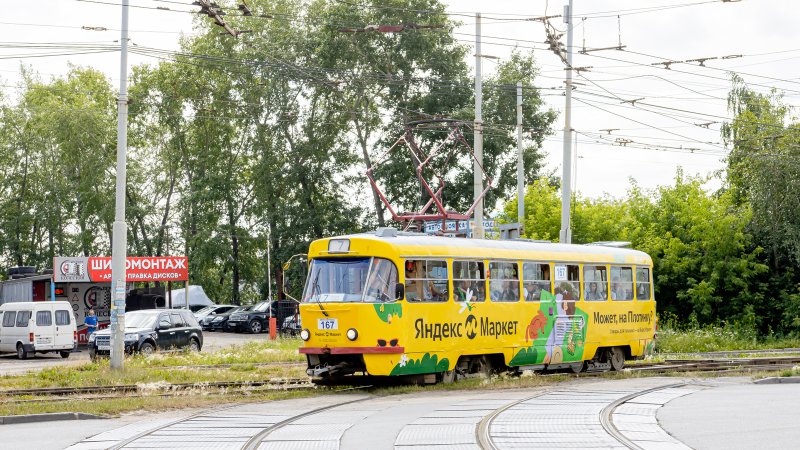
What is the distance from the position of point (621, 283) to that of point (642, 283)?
4.35ft

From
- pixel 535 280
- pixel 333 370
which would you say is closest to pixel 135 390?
pixel 333 370

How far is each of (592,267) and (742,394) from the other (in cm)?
686

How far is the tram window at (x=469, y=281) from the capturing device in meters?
21.0

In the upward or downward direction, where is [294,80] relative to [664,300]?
upward

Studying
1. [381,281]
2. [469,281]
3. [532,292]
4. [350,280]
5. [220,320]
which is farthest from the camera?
[220,320]

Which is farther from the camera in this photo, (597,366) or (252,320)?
(252,320)

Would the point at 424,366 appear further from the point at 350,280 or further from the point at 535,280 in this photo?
the point at 535,280

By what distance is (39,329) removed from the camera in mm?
35375

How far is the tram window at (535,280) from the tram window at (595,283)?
1.64m

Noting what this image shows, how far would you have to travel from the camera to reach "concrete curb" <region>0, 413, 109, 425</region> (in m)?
15.4

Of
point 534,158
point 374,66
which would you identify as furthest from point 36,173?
point 534,158

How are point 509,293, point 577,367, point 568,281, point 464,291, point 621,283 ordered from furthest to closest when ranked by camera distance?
point 621,283 < point 577,367 < point 568,281 < point 509,293 < point 464,291

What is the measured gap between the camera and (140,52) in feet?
87.4

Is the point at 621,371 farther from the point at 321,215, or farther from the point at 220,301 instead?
the point at 220,301
